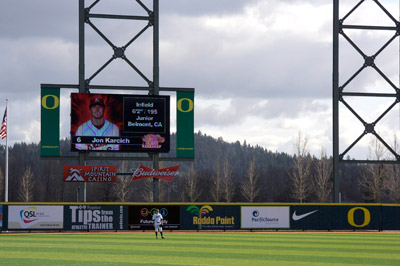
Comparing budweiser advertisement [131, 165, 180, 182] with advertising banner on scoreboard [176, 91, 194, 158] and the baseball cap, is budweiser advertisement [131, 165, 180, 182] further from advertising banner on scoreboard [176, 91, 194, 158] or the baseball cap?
the baseball cap

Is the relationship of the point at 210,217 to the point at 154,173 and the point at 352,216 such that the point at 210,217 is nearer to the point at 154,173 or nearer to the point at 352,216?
the point at 154,173

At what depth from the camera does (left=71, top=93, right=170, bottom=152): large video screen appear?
37.8m

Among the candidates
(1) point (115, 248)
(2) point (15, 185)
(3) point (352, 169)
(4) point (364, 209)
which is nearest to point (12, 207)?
(1) point (115, 248)

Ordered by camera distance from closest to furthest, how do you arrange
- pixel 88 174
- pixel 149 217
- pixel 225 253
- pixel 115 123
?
pixel 225 253 < pixel 115 123 < pixel 149 217 < pixel 88 174

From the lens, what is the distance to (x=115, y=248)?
906 inches

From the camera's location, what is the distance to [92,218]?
37969mm

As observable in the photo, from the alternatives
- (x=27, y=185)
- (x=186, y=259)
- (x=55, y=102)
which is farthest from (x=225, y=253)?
(x=27, y=185)

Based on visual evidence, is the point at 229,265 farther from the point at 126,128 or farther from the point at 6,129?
the point at 6,129

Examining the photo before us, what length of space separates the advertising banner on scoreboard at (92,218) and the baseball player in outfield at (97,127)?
336cm

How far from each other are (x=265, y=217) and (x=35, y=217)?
13.0 metres

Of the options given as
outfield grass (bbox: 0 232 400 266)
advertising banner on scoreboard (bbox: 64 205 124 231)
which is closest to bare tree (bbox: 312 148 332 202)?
advertising banner on scoreboard (bbox: 64 205 124 231)

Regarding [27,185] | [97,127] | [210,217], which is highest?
[97,127]

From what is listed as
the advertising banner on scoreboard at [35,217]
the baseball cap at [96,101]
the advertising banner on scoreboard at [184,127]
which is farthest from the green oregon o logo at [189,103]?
the advertising banner on scoreboard at [35,217]

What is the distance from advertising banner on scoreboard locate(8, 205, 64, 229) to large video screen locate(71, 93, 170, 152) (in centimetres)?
367
